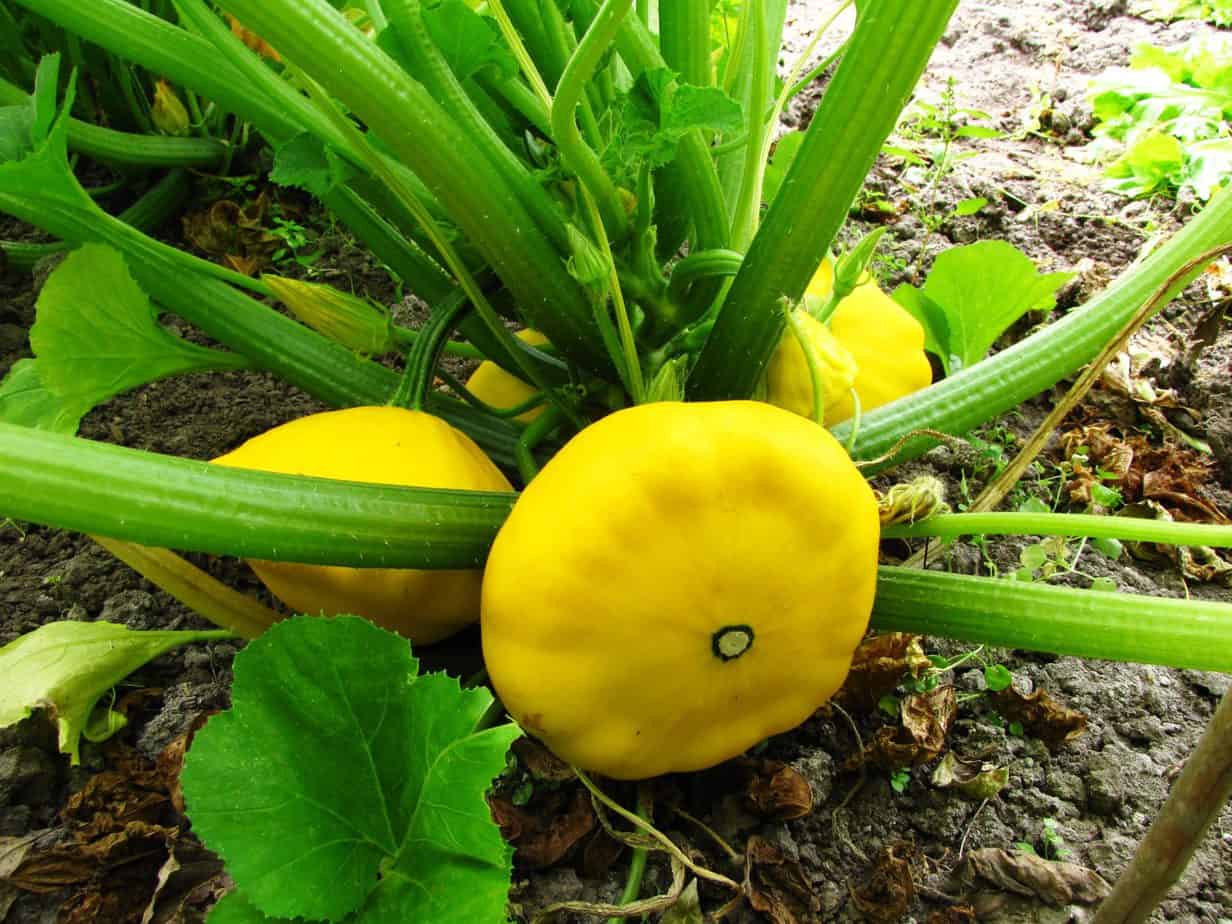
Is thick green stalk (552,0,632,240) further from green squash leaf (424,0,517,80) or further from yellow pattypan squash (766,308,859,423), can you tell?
yellow pattypan squash (766,308,859,423)

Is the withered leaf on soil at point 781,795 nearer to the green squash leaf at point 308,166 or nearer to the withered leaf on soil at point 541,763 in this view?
the withered leaf on soil at point 541,763

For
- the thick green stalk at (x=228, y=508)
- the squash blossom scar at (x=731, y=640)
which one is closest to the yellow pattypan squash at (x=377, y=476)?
the thick green stalk at (x=228, y=508)

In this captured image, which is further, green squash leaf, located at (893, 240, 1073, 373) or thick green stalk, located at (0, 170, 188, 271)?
thick green stalk, located at (0, 170, 188, 271)

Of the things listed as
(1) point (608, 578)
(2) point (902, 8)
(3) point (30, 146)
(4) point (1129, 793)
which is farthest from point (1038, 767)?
(3) point (30, 146)

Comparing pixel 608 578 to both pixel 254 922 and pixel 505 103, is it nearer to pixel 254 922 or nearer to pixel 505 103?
pixel 254 922

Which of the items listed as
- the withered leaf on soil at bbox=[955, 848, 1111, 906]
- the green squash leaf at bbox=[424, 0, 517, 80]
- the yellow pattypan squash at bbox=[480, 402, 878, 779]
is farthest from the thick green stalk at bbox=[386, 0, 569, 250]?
the withered leaf on soil at bbox=[955, 848, 1111, 906]

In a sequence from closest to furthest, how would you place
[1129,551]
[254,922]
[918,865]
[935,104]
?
[254,922], [918,865], [1129,551], [935,104]
